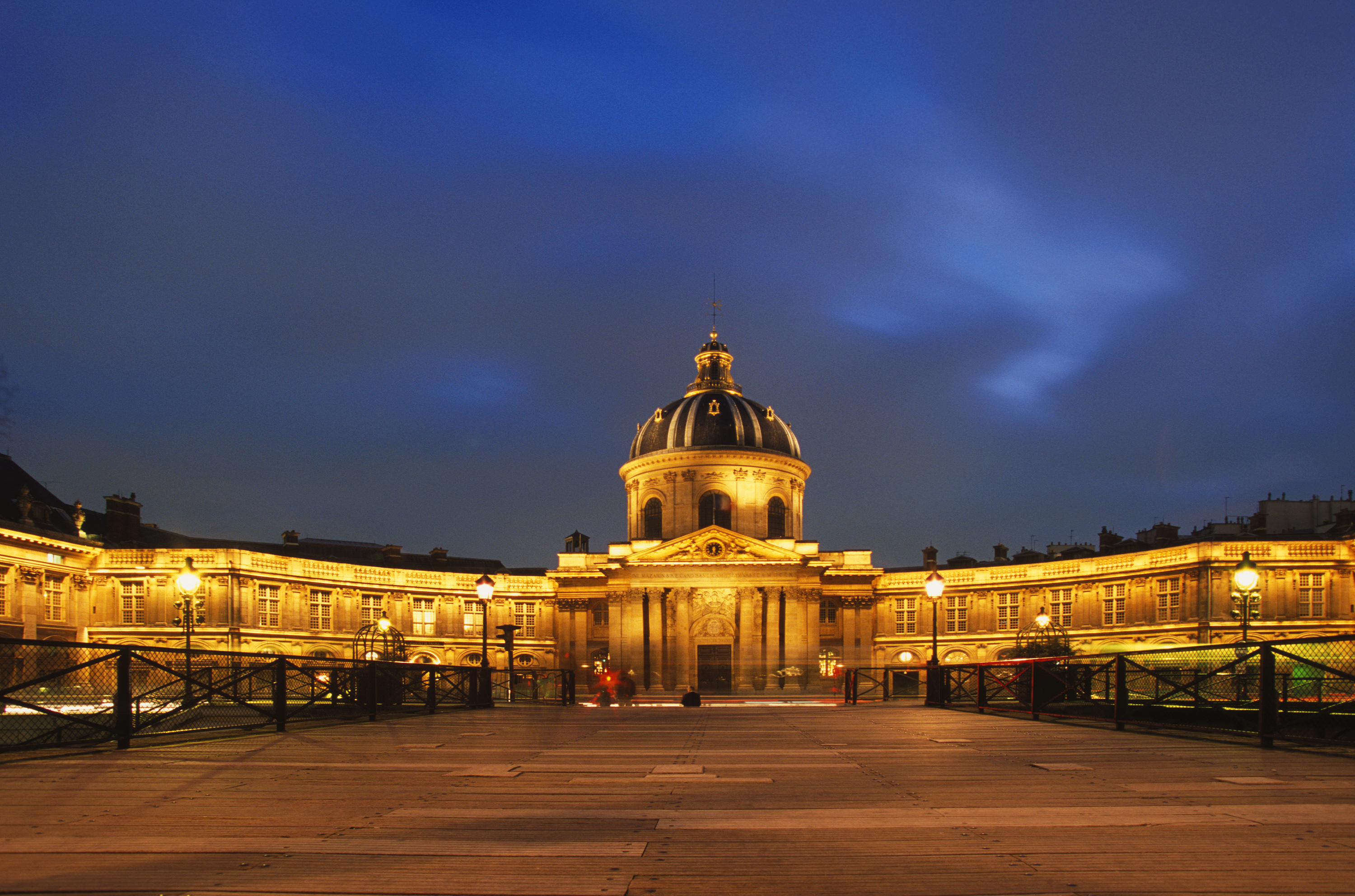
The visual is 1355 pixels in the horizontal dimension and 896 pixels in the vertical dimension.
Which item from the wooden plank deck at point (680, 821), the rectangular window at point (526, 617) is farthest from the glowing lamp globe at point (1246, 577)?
the rectangular window at point (526, 617)

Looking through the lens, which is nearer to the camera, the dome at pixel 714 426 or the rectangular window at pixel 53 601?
the rectangular window at pixel 53 601

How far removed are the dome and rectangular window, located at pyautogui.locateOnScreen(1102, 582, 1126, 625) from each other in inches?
975

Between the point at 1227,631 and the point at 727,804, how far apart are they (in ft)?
219

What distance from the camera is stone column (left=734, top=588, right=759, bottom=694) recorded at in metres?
74.6

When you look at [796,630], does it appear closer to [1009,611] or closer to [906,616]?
[906,616]

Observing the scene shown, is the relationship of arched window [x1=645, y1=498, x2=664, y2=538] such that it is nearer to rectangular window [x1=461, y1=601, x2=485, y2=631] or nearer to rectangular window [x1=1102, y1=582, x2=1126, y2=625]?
rectangular window [x1=461, y1=601, x2=485, y2=631]

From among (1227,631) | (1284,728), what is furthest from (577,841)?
(1227,631)

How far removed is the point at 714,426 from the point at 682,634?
16.0m

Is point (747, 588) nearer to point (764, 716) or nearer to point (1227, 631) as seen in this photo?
point (1227, 631)

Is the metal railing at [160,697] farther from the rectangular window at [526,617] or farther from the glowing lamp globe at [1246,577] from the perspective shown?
the rectangular window at [526,617]

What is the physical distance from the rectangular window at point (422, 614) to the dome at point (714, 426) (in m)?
19.3

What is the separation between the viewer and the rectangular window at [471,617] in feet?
267

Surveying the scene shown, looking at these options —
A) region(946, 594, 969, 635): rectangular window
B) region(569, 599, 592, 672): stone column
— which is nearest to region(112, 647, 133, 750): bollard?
region(569, 599, 592, 672): stone column

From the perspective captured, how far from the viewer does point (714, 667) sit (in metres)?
76.5
